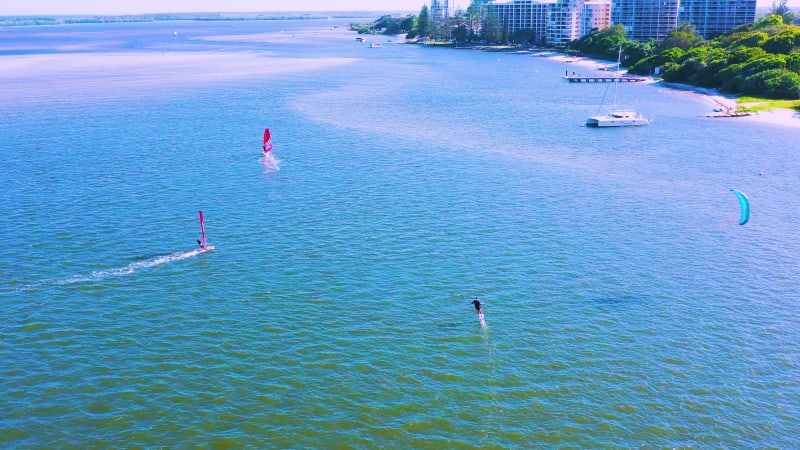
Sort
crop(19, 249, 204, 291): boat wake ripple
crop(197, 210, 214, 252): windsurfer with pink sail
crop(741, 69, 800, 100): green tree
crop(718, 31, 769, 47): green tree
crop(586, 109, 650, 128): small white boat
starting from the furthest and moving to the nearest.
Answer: crop(718, 31, 769, 47): green tree < crop(741, 69, 800, 100): green tree < crop(586, 109, 650, 128): small white boat < crop(197, 210, 214, 252): windsurfer with pink sail < crop(19, 249, 204, 291): boat wake ripple

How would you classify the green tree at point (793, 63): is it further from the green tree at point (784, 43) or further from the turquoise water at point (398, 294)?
the turquoise water at point (398, 294)

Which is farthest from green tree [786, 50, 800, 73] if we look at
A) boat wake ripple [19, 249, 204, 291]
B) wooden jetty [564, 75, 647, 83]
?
boat wake ripple [19, 249, 204, 291]

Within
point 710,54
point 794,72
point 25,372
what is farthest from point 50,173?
point 710,54

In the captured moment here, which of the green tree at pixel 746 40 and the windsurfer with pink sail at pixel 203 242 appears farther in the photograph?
the green tree at pixel 746 40

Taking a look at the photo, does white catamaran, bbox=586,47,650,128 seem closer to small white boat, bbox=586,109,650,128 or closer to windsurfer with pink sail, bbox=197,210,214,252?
small white boat, bbox=586,109,650,128

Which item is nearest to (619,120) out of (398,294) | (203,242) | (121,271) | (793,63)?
(793,63)

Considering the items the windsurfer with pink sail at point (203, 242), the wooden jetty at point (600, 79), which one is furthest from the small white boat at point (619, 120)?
the windsurfer with pink sail at point (203, 242)

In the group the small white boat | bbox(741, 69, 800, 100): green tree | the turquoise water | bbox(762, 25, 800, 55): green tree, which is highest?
bbox(762, 25, 800, 55): green tree
